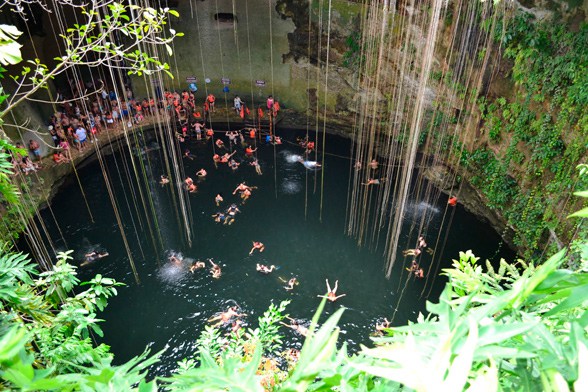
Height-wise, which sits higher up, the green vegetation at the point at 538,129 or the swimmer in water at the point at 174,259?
the green vegetation at the point at 538,129

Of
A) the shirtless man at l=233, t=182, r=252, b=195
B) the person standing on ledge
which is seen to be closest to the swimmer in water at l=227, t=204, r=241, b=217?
the shirtless man at l=233, t=182, r=252, b=195

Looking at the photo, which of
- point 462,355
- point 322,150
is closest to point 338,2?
point 322,150

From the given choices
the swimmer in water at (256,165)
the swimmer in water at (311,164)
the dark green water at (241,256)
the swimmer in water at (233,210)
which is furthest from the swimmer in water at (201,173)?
the swimmer in water at (311,164)

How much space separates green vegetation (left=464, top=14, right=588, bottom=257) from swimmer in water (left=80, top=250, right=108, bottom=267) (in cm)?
811

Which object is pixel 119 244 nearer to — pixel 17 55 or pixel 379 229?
pixel 379 229

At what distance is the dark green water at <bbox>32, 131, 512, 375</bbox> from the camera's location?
650 centimetres

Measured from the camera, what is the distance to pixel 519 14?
23.1 ft

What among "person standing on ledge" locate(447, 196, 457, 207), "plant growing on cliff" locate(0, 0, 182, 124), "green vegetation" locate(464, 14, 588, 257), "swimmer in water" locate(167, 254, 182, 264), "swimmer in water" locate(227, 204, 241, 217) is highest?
"plant growing on cliff" locate(0, 0, 182, 124)

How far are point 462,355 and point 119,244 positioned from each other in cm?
821

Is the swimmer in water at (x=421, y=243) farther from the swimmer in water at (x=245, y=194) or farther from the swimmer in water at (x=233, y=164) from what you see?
the swimmer in water at (x=233, y=164)

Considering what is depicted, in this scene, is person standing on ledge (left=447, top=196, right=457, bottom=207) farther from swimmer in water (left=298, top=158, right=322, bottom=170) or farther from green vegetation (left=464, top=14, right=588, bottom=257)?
swimmer in water (left=298, top=158, right=322, bottom=170)

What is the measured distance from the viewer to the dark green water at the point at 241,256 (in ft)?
21.3

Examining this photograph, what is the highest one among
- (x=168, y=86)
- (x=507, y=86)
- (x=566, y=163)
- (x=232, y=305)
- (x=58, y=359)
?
(x=58, y=359)

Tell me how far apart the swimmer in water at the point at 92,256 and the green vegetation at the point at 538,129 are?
26.6ft
